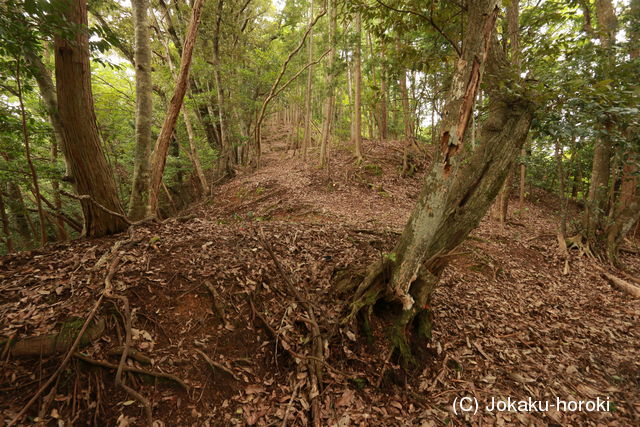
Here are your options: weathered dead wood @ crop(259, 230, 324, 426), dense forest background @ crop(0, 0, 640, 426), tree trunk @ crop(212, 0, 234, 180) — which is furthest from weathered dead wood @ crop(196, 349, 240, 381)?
tree trunk @ crop(212, 0, 234, 180)

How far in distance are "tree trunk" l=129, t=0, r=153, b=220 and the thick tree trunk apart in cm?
63

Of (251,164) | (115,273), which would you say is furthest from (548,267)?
(251,164)

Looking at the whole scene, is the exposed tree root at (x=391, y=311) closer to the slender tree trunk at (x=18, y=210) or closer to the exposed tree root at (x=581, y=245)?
the exposed tree root at (x=581, y=245)

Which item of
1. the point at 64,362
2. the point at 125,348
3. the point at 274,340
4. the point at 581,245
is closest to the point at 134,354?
the point at 125,348

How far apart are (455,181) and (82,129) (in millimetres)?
5422

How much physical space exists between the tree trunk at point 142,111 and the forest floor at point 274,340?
2.22ft

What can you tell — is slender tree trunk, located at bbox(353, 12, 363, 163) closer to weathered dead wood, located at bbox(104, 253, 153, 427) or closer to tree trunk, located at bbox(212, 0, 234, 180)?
tree trunk, located at bbox(212, 0, 234, 180)

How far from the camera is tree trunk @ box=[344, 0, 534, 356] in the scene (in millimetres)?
2652

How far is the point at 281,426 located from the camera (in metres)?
2.59

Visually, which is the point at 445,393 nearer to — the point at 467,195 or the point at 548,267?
the point at 467,195

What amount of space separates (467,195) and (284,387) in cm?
360

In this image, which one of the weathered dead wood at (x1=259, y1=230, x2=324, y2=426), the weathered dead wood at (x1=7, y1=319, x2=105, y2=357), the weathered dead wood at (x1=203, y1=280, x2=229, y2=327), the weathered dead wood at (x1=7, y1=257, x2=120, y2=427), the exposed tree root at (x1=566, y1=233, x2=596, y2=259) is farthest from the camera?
the exposed tree root at (x1=566, y1=233, x2=596, y2=259)

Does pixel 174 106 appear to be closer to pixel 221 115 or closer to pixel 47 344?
pixel 47 344

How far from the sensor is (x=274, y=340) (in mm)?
3266
